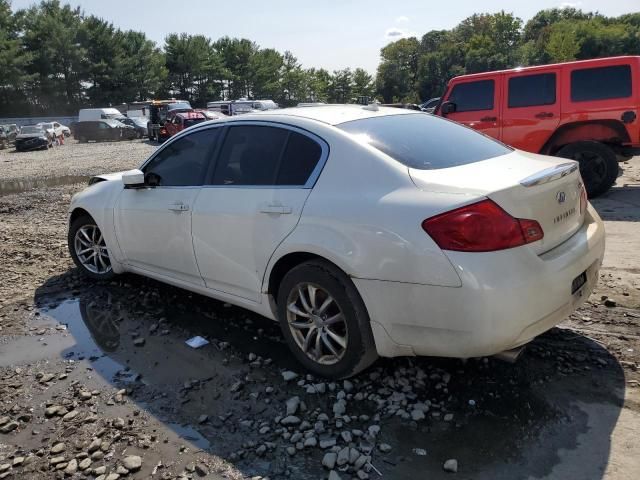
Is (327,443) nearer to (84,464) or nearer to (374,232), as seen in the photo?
(374,232)

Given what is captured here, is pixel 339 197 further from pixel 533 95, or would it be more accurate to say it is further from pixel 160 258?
pixel 533 95

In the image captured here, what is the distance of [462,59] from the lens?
90312 millimetres

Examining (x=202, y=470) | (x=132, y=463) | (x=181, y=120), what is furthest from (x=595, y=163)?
(x=181, y=120)

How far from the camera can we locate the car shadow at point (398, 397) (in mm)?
2580

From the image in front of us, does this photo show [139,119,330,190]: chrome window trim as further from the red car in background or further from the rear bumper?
the red car in background

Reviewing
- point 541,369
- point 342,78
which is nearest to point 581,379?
point 541,369

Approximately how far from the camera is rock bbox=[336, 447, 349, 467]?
2579 mm

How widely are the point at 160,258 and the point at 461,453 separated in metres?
2.88

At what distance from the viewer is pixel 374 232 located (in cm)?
285

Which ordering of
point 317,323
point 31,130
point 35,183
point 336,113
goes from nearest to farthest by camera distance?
1. point 317,323
2. point 336,113
3. point 35,183
4. point 31,130

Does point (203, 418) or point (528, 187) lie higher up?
point (528, 187)

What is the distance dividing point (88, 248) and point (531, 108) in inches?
280

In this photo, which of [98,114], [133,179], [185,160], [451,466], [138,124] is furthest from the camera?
[98,114]

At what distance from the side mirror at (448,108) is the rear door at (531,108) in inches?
34.5
